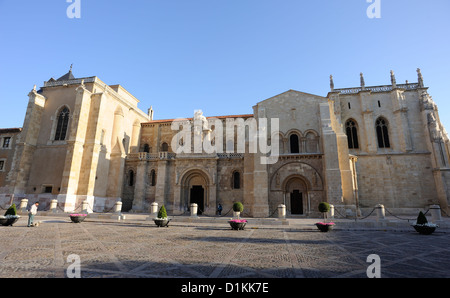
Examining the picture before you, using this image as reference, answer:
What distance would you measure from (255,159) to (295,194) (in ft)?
16.3

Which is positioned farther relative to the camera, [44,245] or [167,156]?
A: [167,156]

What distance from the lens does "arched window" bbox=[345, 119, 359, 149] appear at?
83.6ft

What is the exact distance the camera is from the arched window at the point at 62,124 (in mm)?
24612

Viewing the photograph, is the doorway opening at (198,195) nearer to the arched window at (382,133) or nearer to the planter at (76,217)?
the planter at (76,217)

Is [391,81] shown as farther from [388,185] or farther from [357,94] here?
[388,185]

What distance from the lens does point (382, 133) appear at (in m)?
25.2

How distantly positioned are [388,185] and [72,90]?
3588 centimetres

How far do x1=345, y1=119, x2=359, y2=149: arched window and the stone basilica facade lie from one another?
0.40ft

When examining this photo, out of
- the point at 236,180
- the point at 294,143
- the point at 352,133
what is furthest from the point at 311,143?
the point at 236,180

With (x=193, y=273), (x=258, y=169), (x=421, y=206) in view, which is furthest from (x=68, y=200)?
(x=421, y=206)

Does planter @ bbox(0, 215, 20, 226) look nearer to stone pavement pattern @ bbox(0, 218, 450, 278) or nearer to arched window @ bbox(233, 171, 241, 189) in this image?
stone pavement pattern @ bbox(0, 218, 450, 278)

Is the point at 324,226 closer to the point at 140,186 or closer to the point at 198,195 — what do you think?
the point at 198,195

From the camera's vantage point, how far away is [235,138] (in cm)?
2834

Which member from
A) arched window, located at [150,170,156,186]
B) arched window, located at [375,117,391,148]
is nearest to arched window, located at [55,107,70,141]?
arched window, located at [150,170,156,186]
